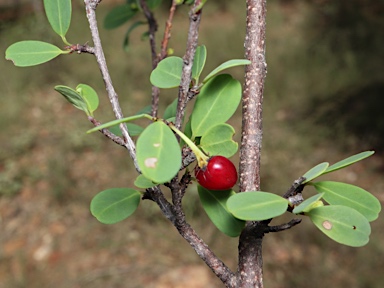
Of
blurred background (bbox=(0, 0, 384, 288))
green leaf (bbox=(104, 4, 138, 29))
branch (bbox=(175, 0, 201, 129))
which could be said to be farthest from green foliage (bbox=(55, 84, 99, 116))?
blurred background (bbox=(0, 0, 384, 288))

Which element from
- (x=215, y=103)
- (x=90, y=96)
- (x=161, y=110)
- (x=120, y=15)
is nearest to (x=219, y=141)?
(x=215, y=103)

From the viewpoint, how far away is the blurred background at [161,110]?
2.67 m

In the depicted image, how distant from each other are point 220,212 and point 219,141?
56 mm

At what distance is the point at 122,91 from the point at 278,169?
5.62 feet

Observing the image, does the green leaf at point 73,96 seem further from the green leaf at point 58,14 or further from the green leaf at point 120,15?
the green leaf at point 120,15

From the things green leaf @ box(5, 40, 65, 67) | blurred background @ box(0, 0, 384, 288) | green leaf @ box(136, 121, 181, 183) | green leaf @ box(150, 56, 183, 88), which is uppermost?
green leaf @ box(5, 40, 65, 67)

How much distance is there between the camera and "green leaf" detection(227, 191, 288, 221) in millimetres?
322

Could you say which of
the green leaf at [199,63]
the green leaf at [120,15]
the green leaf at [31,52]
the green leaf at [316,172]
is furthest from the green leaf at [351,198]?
the green leaf at [120,15]

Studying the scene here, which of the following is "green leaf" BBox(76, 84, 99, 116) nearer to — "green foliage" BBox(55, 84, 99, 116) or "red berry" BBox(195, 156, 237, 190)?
"green foliage" BBox(55, 84, 99, 116)

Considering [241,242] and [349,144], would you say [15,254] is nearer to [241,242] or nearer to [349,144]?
[349,144]

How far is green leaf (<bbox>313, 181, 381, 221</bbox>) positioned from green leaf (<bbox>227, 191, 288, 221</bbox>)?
0.18 feet

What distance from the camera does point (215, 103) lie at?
38cm

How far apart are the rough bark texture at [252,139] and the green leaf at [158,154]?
11cm

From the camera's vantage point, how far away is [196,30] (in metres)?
0.31
